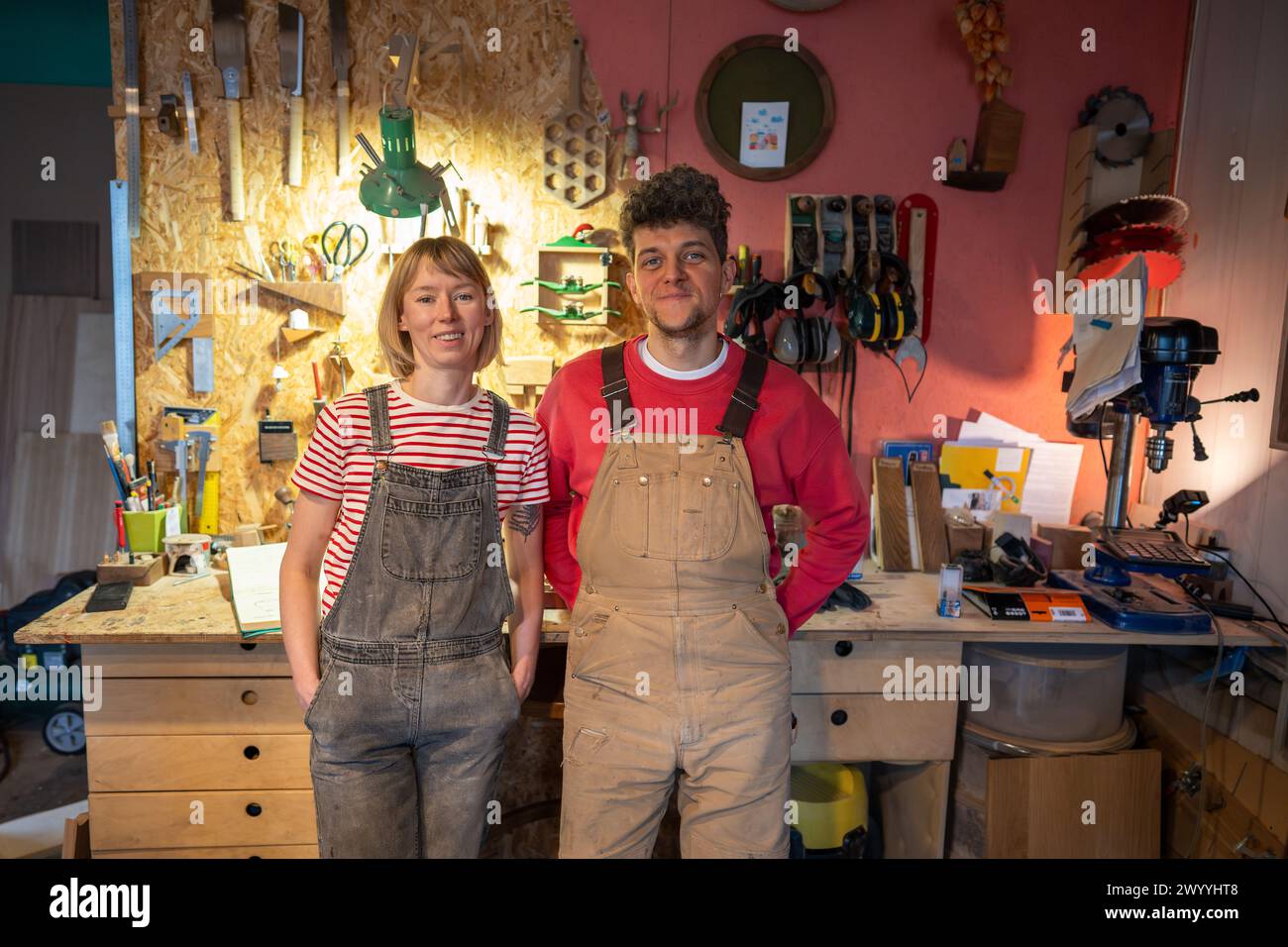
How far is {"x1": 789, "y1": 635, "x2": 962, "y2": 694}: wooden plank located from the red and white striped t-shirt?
102cm

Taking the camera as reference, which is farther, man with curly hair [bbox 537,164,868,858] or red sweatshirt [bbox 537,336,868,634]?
red sweatshirt [bbox 537,336,868,634]

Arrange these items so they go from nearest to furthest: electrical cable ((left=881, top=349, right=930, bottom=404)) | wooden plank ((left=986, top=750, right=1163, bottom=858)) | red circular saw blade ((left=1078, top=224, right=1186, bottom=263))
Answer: wooden plank ((left=986, top=750, right=1163, bottom=858)) < red circular saw blade ((left=1078, top=224, right=1186, bottom=263)) < electrical cable ((left=881, top=349, right=930, bottom=404))

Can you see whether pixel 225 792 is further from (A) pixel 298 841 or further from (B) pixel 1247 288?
(B) pixel 1247 288

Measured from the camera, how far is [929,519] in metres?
2.64

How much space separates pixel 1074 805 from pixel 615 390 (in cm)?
181

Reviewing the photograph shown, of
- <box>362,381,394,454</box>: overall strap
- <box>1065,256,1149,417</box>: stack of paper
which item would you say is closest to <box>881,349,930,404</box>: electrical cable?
<box>1065,256,1149,417</box>: stack of paper

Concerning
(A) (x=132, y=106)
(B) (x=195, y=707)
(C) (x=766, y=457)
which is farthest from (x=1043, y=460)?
(A) (x=132, y=106)

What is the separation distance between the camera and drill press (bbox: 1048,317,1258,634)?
2080 mm

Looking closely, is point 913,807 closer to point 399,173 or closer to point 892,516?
point 892,516

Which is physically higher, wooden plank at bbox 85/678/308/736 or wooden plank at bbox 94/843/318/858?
wooden plank at bbox 85/678/308/736

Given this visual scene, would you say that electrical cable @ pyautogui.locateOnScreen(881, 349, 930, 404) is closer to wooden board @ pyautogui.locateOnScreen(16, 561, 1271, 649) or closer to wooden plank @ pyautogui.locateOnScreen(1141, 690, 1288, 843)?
wooden board @ pyautogui.locateOnScreen(16, 561, 1271, 649)

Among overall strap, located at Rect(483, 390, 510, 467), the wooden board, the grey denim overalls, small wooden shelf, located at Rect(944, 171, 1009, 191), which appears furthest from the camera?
small wooden shelf, located at Rect(944, 171, 1009, 191)

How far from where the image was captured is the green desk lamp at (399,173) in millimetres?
2193

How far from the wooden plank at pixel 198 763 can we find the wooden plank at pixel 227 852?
16 centimetres
